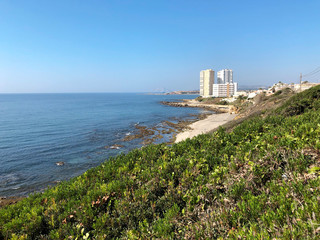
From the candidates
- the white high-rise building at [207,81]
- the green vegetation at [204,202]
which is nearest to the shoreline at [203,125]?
the green vegetation at [204,202]

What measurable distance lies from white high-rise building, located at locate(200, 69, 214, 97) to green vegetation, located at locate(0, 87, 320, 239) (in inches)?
6371

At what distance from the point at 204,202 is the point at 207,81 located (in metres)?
169

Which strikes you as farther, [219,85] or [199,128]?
[219,85]

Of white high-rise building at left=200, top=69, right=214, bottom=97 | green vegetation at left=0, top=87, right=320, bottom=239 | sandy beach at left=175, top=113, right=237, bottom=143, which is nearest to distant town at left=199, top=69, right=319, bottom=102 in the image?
white high-rise building at left=200, top=69, right=214, bottom=97

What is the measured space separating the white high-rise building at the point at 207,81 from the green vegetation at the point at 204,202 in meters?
162

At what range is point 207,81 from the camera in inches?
6437

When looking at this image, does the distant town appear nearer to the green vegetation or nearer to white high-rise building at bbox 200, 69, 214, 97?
white high-rise building at bbox 200, 69, 214, 97

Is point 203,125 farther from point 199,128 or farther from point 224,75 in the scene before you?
point 224,75

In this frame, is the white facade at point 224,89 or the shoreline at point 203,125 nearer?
the shoreline at point 203,125

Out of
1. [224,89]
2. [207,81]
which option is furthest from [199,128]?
[207,81]

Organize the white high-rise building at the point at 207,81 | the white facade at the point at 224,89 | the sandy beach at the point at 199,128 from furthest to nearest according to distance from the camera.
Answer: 1. the white high-rise building at the point at 207,81
2. the white facade at the point at 224,89
3. the sandy beach at the point at 199,128

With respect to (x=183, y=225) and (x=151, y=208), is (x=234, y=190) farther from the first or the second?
(x=151, y=208)

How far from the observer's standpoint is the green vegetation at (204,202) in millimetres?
2807

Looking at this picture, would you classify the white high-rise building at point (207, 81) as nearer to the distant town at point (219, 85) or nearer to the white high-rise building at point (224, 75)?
the distant town at point (219, 85)
